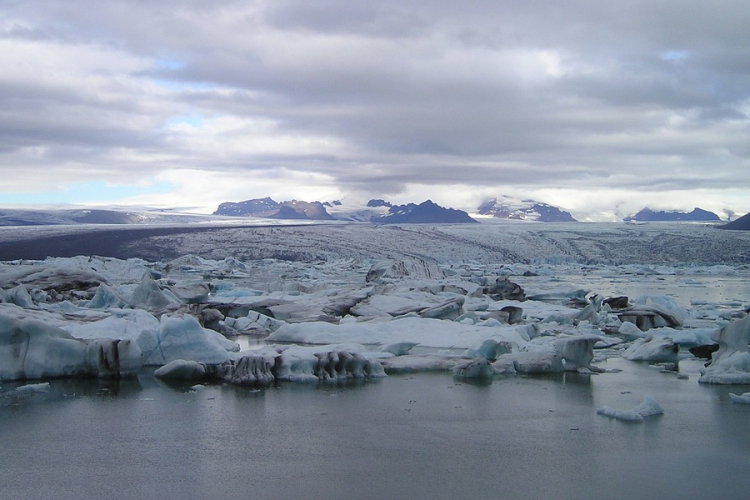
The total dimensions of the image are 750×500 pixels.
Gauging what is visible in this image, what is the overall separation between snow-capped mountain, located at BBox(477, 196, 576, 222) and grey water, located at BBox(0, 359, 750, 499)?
289 ft

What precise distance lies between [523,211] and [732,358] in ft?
313

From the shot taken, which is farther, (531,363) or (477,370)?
(531,363)

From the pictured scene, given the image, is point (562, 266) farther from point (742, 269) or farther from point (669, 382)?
point (669, 382)

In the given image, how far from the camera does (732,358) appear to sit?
7844mm

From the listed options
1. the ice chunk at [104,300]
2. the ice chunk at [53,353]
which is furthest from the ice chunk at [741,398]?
the ice chunk at [104,300]

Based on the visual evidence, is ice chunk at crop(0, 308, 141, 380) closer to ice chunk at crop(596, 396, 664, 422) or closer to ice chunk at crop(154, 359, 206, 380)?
ice chunk at crop(154, 359, 206, 380)

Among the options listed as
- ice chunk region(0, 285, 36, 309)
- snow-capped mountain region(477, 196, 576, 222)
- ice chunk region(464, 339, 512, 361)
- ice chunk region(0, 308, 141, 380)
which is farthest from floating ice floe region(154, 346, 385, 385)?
snow-capped mountain region(477, 196, 576, 222)

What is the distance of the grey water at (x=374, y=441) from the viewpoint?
4.59 m

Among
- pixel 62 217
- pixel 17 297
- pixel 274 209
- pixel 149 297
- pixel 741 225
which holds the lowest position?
pixel 149 297

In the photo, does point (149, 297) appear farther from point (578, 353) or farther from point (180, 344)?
point (578, 353)

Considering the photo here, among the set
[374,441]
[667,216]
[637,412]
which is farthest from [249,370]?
[667,216]

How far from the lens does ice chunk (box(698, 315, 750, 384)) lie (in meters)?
7.52

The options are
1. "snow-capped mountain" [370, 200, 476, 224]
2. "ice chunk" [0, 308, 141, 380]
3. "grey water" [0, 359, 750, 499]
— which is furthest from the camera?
"snow-capped mountain" [370, 200, 476, 224]

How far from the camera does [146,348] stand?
827 cm
